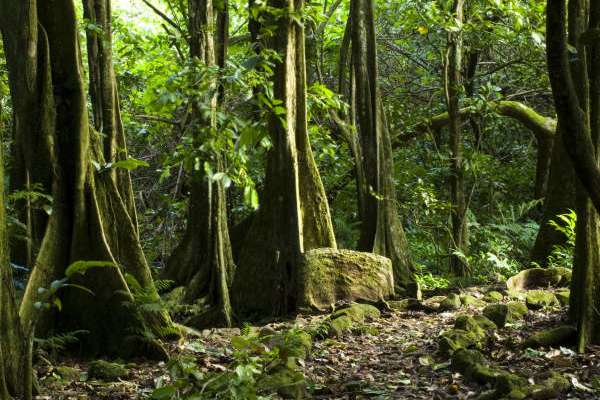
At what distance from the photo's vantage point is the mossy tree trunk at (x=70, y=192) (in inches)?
234

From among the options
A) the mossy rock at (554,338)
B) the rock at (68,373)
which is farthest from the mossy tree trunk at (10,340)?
the mossy rock at (554,338)

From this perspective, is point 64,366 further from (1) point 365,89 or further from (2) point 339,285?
(1) point 365,89

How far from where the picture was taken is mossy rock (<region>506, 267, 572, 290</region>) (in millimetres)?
9648

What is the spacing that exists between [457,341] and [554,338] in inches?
31.1

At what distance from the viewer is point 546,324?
6.89 meters

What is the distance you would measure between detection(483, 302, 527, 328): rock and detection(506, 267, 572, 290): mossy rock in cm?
187

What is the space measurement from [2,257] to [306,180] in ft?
19.6

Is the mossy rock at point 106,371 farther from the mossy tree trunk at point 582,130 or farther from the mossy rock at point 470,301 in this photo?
the mossy rock at point 470,301

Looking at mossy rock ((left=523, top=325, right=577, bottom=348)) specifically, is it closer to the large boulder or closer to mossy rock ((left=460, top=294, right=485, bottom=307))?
mossy rock ((left=460, top=294, right=485, bottom=307))

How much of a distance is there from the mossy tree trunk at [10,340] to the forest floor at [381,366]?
48 centimetres

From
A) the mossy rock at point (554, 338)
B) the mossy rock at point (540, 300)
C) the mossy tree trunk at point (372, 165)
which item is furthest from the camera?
the mossy tree trunk at point (372, 165)

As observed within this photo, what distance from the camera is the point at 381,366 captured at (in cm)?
603

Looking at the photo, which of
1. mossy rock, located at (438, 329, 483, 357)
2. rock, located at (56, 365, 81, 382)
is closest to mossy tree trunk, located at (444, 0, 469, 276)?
mossy rock, located at (438, 329, 483, 357)

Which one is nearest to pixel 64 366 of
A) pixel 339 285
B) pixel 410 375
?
pixel 410 375
